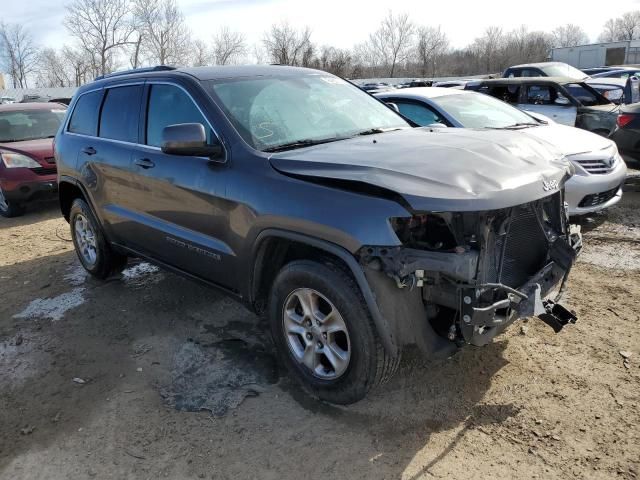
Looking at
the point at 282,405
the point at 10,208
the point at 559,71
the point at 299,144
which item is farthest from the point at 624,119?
the point at 559,71

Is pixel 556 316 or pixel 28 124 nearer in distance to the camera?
pixel 556 316

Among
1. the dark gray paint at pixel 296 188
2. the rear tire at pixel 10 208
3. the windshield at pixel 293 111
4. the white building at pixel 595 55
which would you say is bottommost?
the rear tire at pixel 10 208

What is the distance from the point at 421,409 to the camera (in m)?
3.09

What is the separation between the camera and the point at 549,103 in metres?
9.34

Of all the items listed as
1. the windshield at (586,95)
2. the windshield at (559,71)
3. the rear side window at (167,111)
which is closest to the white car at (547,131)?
the rear side window at (167,111)

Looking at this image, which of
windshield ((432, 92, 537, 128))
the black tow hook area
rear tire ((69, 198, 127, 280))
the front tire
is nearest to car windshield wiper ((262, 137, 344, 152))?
the front tire

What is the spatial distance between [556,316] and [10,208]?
855 cm

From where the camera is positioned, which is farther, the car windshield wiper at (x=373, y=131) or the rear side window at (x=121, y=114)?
the rear side window at (x=121, y=114)

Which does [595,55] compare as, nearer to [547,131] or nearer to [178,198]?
[547,131]

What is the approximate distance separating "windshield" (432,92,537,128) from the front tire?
13.1 ft

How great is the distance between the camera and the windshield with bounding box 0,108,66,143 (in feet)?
30.2

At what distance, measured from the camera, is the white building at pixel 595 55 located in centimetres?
4997

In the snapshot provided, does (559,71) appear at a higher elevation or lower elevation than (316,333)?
higher

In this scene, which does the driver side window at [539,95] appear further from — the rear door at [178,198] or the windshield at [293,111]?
the rear door at [178,198]
